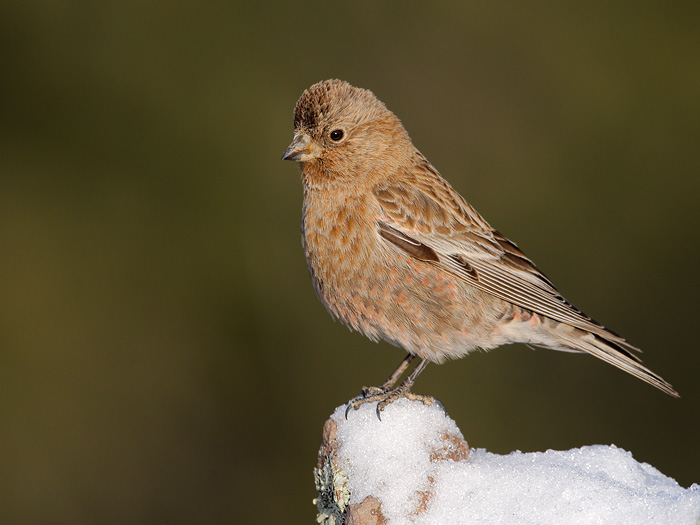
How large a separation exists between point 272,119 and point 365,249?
332 cm

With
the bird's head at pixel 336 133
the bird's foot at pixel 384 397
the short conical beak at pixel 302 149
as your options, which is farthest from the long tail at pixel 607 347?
the short conical beak at pixel 302 149

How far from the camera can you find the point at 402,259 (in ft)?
12.4

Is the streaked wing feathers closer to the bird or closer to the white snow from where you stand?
the bird

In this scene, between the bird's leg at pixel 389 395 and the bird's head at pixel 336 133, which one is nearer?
the bird's leg at pixel 389 395

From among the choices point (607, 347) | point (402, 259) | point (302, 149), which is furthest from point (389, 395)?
point (302, 149)

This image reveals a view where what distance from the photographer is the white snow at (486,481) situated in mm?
2350

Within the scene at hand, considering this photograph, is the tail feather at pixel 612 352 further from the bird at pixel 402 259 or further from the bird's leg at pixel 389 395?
the bird's leg at pixel 389 395

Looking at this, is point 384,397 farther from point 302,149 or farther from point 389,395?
point 302,149

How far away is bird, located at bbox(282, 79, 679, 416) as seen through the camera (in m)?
3.75

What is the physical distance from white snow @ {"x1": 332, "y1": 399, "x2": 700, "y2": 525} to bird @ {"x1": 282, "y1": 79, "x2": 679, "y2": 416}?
2.27 feet

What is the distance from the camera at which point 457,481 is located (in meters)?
2.71

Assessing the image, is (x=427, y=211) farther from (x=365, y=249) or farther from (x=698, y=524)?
(x=698, y=524)

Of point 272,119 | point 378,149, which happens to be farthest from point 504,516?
point 272,119

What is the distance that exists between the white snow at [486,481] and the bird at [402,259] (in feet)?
2.27
